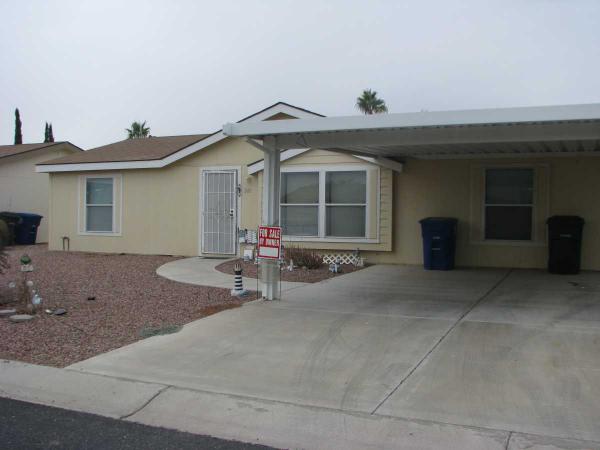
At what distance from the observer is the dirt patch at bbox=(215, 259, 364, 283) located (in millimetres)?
12477

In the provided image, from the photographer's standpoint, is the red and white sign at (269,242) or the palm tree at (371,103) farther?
the palm tree at (371,103)

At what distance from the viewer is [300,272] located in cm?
1344

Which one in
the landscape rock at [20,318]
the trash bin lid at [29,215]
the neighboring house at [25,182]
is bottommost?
the landscape rock at [20,318]

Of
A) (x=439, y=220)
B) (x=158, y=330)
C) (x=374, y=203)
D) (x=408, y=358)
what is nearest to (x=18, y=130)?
(x=374, y=203)

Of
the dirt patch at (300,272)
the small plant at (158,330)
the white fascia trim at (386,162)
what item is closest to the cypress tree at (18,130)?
the dirt patch at (300,272)

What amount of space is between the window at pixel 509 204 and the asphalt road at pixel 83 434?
1068cm

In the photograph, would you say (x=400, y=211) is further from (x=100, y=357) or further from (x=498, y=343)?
(x=100, y=357)

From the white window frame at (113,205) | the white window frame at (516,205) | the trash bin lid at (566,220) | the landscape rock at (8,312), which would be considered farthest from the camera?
the white window frame at (113,205)

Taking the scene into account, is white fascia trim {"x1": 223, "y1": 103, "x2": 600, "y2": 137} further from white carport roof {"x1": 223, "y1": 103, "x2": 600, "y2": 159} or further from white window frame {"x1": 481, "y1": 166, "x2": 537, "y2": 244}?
white window frame {"x1": 481, "y1": 166, "x2": 537, "y2": 244}

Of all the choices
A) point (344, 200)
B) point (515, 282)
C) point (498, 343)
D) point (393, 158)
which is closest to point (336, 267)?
point (344, 200)

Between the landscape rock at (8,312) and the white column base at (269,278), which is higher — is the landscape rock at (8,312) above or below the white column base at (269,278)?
below

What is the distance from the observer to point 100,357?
6.62 m

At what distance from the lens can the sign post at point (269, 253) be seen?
920 centimetres

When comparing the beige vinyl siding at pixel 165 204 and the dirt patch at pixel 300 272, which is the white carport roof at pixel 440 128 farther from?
the beige vinyl siding at pixel 165 204
